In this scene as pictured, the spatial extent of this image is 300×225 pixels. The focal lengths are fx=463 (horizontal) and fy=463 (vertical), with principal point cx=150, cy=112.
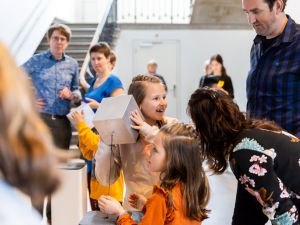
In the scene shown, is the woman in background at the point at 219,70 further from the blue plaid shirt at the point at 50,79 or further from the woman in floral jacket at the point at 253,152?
the woman in floral jacket at the point at 253,152

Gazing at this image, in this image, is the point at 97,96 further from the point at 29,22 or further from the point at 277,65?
the point at 29,22

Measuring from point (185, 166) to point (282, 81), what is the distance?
1.95ft

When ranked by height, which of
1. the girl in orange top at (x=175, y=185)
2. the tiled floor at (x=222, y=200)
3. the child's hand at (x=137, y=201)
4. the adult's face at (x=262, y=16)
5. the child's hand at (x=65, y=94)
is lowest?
the tiled floor at (x=222, y=200)

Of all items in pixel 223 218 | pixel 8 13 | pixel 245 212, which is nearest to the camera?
pixel 245 212

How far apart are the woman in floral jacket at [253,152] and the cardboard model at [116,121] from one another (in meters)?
0.26

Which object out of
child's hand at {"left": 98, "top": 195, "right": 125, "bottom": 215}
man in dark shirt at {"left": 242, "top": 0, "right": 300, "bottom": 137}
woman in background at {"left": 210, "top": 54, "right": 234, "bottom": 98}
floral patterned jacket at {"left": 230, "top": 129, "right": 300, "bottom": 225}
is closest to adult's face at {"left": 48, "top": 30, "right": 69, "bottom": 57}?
man in dark shirt at {"left": 242, "top": 0, "right": 300, "bottom": 137}

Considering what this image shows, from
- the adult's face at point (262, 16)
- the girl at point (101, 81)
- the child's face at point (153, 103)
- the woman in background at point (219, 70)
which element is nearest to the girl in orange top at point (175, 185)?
the child's face at point (153, 103)

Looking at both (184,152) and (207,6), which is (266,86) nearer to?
(184,152)

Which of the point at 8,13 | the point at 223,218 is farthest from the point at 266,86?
the point at 8,13

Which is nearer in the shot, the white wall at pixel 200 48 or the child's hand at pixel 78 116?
the child's hand at pixel 78 116

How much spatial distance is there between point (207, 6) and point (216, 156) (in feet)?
25.8

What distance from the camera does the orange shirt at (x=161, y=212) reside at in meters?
1.61

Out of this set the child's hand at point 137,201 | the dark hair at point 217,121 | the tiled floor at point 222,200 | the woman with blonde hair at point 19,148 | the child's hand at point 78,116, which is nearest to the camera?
the woman with blonde hair at point 19,148

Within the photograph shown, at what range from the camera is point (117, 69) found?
1071 cm
